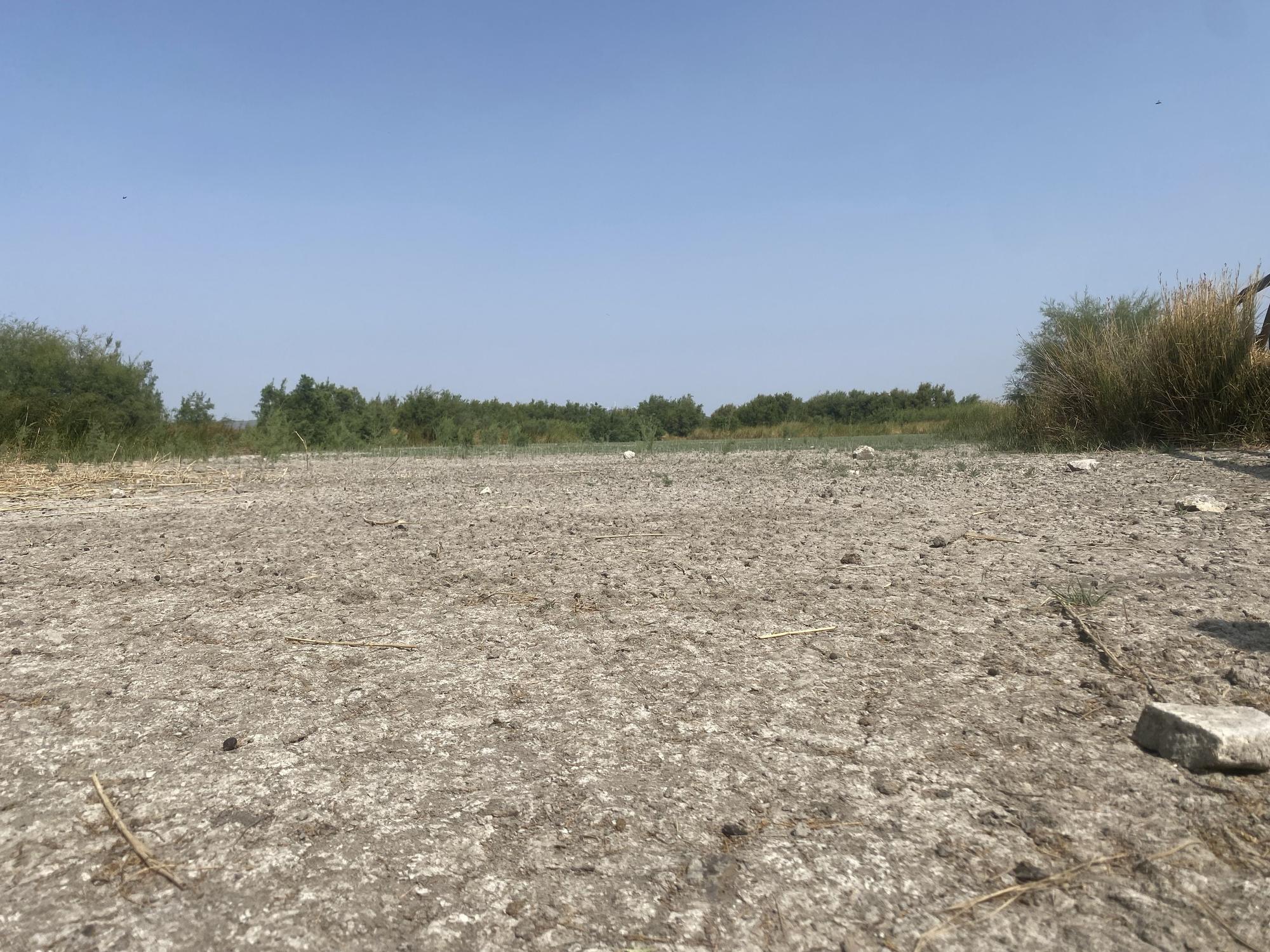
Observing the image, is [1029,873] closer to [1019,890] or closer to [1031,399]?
[1019,890]

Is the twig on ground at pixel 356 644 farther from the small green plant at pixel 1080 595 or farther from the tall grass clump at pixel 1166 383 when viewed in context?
the tall grass clump at pixel 1166 383

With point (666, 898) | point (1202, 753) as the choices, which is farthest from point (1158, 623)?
point (666, 898)

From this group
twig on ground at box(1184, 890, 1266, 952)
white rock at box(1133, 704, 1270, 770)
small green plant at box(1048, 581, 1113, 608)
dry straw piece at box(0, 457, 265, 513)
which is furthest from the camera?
dry straw piece at box(0, 457, 265, 513)

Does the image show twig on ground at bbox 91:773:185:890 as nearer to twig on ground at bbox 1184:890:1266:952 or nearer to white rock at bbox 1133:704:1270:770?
twig on ground at bbox 1184:890:1266:952

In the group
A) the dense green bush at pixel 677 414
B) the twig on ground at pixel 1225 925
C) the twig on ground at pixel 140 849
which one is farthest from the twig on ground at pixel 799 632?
the dense green bush at pixel 677 414

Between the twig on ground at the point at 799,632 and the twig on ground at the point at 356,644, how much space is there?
1118 millimetres

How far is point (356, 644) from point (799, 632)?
55.7 inches

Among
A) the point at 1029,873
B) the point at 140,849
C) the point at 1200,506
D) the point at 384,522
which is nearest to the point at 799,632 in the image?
the point at 1029,873

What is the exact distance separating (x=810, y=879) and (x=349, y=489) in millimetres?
7171

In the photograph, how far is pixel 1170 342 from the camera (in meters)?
8.14

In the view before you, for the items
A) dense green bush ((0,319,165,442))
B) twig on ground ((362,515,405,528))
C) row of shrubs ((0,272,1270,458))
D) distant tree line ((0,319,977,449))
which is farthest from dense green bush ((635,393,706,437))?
twig on ground ((362,515,405,528))

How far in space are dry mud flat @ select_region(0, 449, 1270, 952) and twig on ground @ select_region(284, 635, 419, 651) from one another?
1.8 inches

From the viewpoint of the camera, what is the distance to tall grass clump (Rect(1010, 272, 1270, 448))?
25.0 ft

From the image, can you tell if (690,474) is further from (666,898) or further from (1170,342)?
(666,898)
